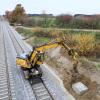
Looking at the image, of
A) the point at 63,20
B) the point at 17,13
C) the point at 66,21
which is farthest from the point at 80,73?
the point at 17,13

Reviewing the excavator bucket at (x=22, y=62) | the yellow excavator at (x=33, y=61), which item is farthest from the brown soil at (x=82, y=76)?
the excavator bucket at (x=22, y=62)

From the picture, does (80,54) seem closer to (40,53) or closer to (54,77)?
(54,77)

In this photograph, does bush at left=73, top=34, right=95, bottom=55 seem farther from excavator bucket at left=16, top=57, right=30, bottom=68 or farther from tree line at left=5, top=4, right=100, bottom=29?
tree line at left=5, top=4, right=100, bottom=29

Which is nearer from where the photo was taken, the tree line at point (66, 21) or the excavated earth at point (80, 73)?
the excavated earth at point (80, 73)

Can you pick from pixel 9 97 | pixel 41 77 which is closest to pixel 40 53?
pixel 41 77

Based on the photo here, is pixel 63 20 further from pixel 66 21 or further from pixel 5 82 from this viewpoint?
pixel 5 82

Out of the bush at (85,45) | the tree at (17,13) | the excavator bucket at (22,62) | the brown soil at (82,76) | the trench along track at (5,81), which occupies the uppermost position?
the tree at (17,13)

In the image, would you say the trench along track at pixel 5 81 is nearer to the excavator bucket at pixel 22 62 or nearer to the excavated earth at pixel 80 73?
the excavator bucket at pixel 22 62

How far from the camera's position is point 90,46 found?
56.3 ft

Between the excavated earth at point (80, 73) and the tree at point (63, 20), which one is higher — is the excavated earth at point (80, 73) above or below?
below

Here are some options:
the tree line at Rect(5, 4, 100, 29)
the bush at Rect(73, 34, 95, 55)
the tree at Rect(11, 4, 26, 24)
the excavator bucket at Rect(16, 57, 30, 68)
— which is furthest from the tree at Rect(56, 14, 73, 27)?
the excavator bucket at Rect(16, 57, 30, 68)

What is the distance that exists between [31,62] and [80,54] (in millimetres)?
5028

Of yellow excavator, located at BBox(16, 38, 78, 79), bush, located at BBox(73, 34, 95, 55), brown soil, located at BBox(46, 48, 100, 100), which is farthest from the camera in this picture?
bush, located at BBox(73, 34, 95, 55)

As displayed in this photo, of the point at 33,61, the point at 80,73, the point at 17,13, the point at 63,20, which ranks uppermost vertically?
the point at 17,13
